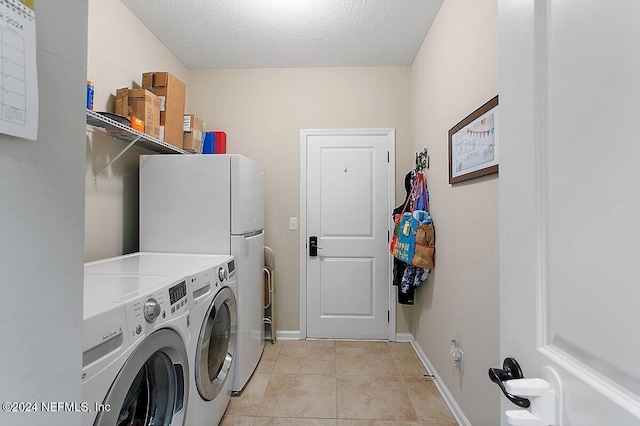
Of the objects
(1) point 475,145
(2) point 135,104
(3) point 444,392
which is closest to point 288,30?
(2) point 135,104

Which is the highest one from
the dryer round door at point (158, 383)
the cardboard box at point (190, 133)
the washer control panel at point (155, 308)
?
the cardboard box at point (190, 133)

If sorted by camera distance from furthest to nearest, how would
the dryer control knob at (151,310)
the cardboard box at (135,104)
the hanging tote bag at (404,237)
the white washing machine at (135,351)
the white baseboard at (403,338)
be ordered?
the white baseboard at (403,338) → the hanging tote bag at (404,237) → the cardboard box at (135,104) → the dryer control knob at (151,310) → the white washing machine at (135,351)

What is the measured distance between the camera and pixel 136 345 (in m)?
0.92

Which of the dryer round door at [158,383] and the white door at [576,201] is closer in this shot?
the white door at [576,201]

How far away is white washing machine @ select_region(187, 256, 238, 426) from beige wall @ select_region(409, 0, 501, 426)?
1.41 meters

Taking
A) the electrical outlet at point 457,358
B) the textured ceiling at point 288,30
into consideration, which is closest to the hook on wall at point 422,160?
the textured ceiling at point 288,30

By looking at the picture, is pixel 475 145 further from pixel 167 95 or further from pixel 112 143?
pixel 112 143

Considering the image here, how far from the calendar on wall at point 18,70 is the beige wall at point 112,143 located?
1465 millimetres

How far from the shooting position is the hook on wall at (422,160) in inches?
91.1

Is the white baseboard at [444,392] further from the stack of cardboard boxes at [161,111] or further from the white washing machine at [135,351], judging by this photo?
the stack of cardboard boxes at [161,111]

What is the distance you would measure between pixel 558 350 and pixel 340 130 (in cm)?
259

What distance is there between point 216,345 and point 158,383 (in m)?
0.56

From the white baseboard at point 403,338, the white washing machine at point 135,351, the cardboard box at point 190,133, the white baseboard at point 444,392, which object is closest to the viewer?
the white washing machine at point 135,351

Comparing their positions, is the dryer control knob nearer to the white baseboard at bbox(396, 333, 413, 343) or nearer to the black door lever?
the black door lever
